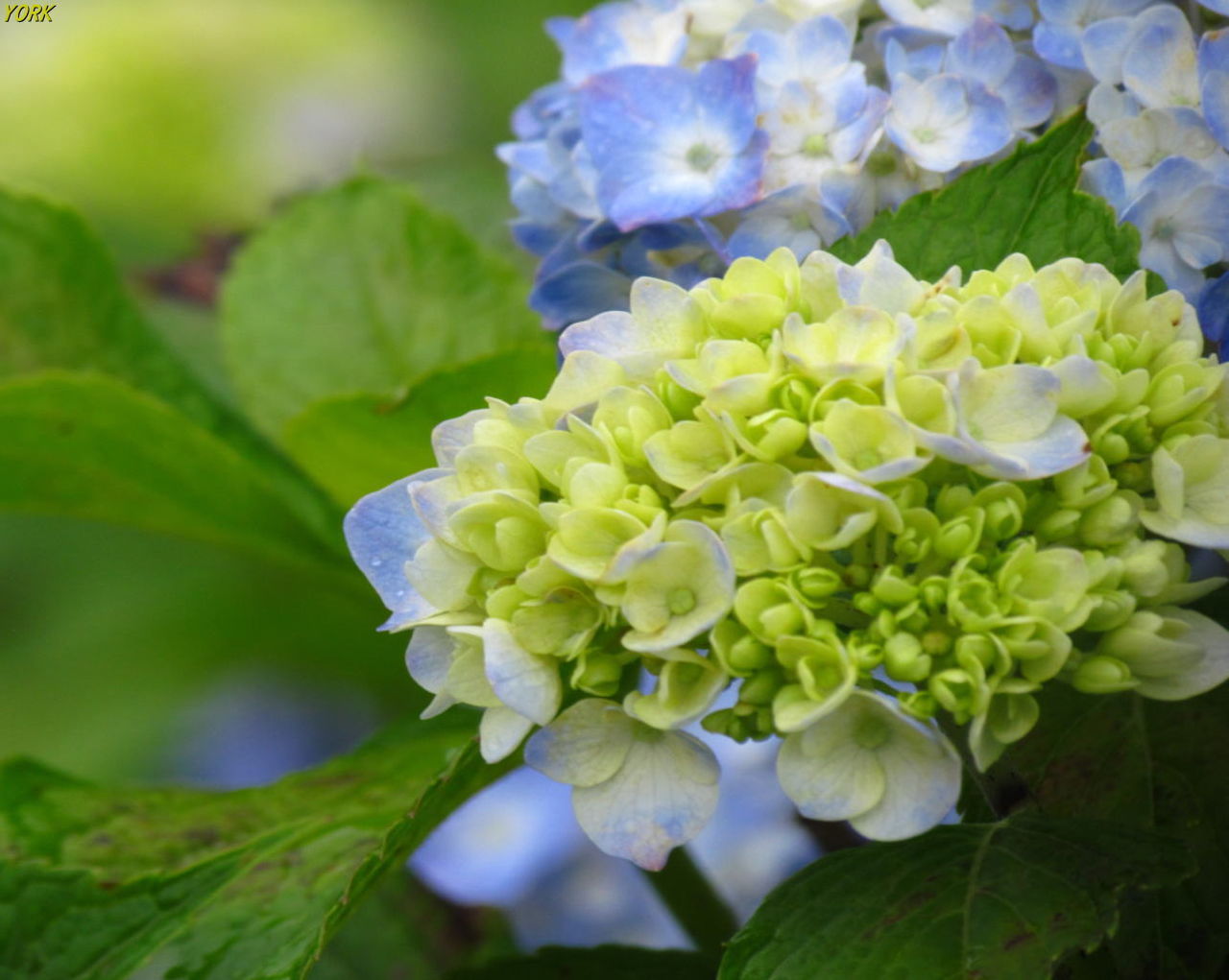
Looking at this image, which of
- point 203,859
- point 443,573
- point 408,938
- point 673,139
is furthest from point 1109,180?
point 408,938

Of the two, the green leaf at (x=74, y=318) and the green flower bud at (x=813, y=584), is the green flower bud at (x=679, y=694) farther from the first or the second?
the green leaf at (x=74, y=318)

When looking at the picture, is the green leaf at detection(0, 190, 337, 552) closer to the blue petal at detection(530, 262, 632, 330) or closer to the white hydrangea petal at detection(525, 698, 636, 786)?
the blue petal at detection(530, 262, 632, 330)

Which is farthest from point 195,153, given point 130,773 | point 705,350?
point 705,350

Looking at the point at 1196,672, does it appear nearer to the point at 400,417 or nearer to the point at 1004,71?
the point at 1004,71

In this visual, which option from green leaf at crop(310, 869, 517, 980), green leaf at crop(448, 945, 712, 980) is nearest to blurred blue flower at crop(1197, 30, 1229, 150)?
green leaf at crop(448, 945, 712, 980)

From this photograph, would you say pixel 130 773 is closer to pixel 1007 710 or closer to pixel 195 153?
pixel 195 153

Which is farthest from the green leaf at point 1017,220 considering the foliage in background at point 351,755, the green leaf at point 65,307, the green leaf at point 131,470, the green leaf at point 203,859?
the green leaf at point 65,307
